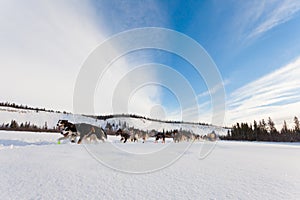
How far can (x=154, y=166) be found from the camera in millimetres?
4645

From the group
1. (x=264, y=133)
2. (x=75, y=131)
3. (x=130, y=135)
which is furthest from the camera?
(x=264, y=133)

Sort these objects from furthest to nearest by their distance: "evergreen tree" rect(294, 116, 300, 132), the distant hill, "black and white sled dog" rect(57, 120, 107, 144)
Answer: "evergreen tree" rect(294, 116, 300, 132) → the distant hill → "black and white sled dog" rect(57, 120, 107, 144)

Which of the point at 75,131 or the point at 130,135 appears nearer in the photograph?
the point at 75,131

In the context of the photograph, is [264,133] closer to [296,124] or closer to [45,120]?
[296,124]

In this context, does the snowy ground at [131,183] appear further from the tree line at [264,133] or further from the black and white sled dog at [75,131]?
the tree line at [264,133]

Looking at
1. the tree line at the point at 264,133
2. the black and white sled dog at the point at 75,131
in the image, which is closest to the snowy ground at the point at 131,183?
the black and white sled dog at the point at 75,131

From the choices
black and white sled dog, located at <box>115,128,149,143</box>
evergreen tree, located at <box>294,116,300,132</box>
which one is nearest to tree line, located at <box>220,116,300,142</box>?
evergreen tree, located at <box>294,116,300,132</box>

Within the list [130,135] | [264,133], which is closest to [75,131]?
[130,135]

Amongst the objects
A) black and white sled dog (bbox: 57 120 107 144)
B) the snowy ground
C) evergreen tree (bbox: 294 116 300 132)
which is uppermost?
evergreen tree (bbox: 294 116 300 132)

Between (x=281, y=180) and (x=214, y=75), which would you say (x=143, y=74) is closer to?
(x=214, y=75)

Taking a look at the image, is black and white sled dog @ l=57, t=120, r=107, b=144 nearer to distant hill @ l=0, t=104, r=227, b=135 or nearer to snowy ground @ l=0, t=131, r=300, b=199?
snowy ground @ l=0, t=131, r=300, b=199

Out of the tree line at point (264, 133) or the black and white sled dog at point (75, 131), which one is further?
the tree line at point (264, 133)

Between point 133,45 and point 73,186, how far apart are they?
9107 mm

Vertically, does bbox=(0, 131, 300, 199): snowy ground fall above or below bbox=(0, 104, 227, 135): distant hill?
below
